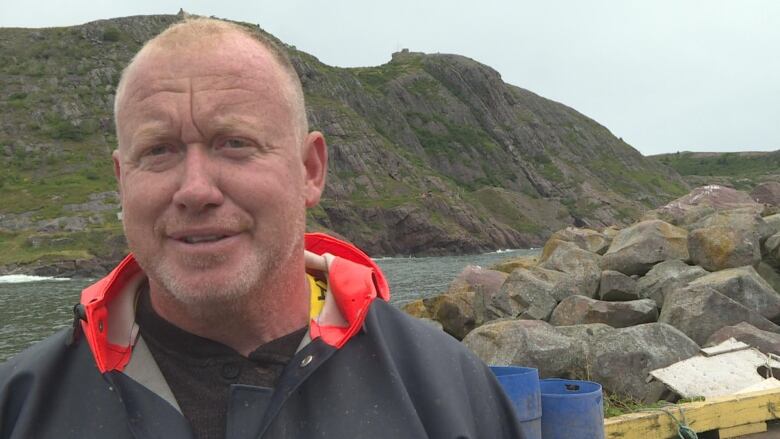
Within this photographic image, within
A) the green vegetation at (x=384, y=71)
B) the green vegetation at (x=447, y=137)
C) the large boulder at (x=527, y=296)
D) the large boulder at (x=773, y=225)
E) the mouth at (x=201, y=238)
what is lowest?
the large boulder at (x=527, y=296)

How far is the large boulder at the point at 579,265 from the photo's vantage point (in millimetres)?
13312

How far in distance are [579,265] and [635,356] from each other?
817 cm

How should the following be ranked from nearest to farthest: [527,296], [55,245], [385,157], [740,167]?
[527,296] < [55,245] < [385,157] < [740,167]

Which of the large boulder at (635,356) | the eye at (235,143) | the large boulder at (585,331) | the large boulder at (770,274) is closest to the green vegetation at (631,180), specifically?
the large boulder at (770,274)

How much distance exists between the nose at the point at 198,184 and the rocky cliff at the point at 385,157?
60637mm

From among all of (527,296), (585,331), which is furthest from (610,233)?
(585,331)

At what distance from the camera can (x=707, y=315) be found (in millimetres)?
9906

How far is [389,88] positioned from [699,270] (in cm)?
15146

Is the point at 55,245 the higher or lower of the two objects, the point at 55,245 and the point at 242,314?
the lower

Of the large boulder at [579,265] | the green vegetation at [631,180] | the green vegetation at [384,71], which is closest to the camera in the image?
the large boulder at [579,265]

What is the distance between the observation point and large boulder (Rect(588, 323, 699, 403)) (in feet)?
24.7

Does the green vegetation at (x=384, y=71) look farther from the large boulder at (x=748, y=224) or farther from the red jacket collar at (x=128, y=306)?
the red jacket collar at (x=128, y=306)

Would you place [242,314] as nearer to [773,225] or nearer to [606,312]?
[606,312]

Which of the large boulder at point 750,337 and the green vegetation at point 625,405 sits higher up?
the large boulder at point 750,337
